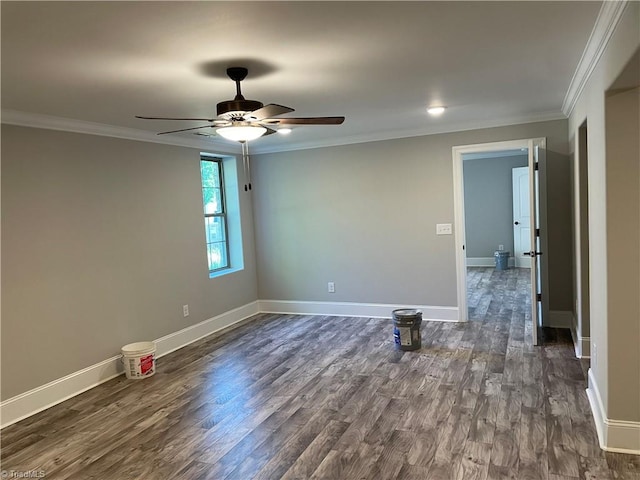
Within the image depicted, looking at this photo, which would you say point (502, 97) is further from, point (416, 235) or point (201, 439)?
→ point (201, 439)

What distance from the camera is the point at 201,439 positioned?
10.2ft

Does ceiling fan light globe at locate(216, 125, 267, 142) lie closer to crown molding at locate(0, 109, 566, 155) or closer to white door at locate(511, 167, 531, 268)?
crown molding at locate(0, 109, 566, 155)

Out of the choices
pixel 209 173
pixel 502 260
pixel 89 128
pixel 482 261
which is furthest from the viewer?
pixel 482 261

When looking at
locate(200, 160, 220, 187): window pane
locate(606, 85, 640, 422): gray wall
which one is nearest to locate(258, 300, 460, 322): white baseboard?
locate(200, 160, 220, 187): window pane

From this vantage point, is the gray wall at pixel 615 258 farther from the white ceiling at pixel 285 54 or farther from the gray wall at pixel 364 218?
the gray wall at pixel 364 218

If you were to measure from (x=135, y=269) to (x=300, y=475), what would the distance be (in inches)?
112

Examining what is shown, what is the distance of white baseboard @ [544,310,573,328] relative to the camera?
5094 mm

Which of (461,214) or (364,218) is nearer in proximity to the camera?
(461,214)

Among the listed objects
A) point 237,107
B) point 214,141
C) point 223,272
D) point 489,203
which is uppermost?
point 214,141

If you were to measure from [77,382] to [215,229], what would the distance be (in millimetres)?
2589

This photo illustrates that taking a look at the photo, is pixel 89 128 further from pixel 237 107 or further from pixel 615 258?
pixel 615 258

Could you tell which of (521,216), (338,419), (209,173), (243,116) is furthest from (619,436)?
(521,216)

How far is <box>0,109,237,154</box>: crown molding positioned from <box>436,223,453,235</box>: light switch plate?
2.87 metres

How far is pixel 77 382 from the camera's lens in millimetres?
4035
